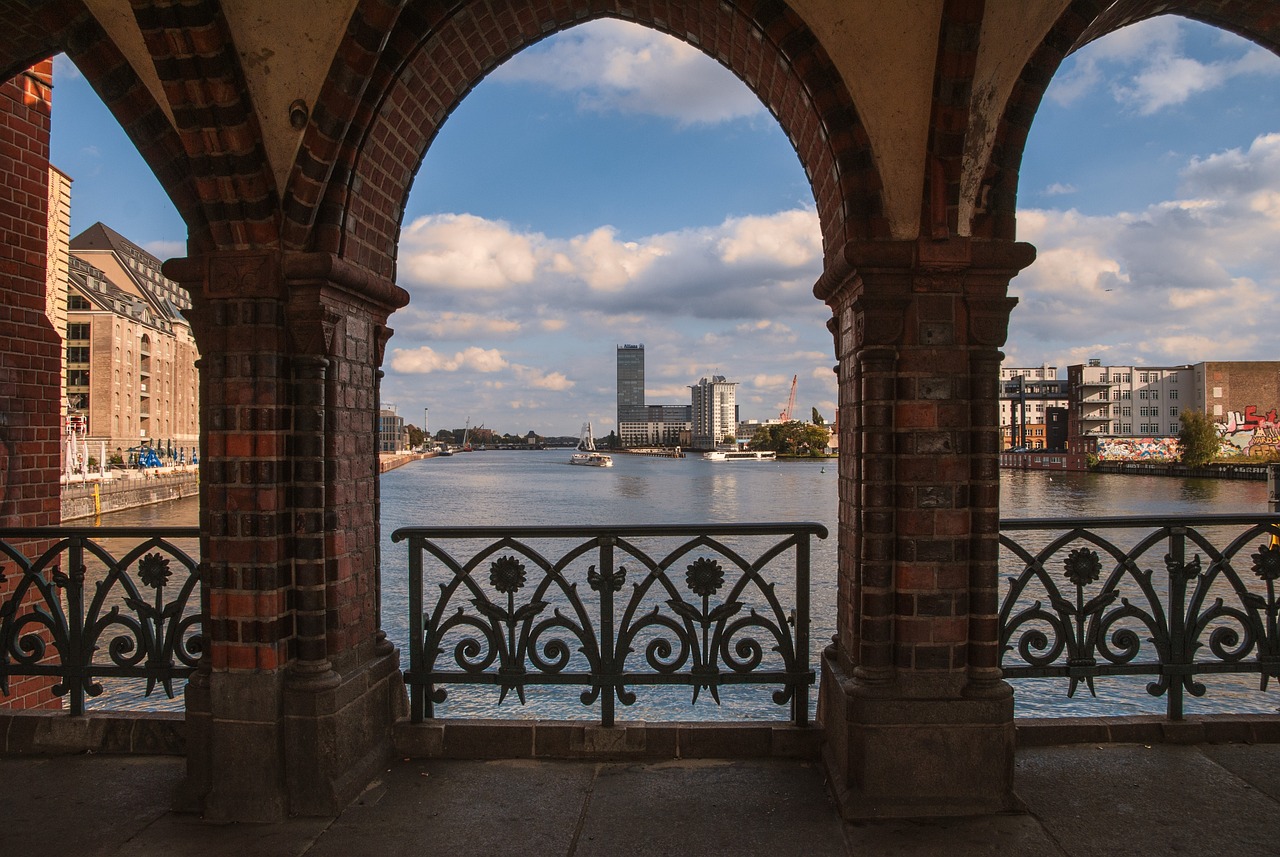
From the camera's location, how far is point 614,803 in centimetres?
301

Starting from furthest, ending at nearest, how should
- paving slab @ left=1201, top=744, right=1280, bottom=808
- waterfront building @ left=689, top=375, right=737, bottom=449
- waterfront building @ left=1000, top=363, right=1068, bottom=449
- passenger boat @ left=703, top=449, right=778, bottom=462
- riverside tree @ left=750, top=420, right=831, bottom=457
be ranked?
1. waterfront building @ left=689, top=375, right=737, bottom=449
2. passenger boat @ left=703, top=449, right=778, bottom=462
3. riverside tree @ left=750, top=420, right=831, bottom=457
4. waterfront building @ left=1000, top=363, right=1068, bottom=449
5. paving slab @ left=1201, top=744, right=1280, bottom=808

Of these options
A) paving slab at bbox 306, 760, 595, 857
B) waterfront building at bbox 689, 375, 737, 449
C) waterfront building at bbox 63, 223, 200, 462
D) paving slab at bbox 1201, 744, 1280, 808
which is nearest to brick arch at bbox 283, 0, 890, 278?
paving slab at bbox 306, 760, 595, 857

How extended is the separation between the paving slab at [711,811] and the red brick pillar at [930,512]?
0.80 feet

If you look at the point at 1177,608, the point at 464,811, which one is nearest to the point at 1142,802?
the point at 1177,608

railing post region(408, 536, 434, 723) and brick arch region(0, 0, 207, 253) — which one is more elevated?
brick arch region(0, 0, 207, 253)

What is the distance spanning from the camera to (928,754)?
2.96m

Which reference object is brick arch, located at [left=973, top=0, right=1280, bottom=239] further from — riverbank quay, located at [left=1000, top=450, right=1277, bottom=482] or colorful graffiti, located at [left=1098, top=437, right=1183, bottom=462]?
colorful graffiti, located at [left=1098, top=437, right=1183, bottom=462]

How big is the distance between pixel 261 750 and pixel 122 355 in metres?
65.9

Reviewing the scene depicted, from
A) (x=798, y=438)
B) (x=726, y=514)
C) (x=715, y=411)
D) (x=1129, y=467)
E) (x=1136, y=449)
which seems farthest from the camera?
(x=715, y=411)

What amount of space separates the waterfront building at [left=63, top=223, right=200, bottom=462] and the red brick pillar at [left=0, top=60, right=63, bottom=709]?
44825mm

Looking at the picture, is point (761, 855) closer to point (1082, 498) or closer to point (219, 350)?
point (219, 350)

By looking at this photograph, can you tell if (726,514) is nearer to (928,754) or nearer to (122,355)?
(928,754)

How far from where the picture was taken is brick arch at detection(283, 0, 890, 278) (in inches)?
117

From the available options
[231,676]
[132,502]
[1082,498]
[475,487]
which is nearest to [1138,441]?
[1082,498]
